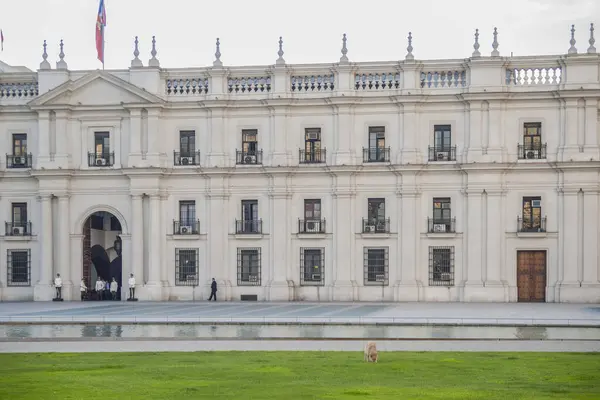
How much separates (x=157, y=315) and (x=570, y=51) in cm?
2489

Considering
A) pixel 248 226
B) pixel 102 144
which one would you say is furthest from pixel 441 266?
pixel 102 144

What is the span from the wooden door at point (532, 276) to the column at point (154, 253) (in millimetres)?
18907

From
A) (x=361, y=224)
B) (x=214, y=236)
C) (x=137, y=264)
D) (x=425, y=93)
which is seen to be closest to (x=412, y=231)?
(x=361, y=224)

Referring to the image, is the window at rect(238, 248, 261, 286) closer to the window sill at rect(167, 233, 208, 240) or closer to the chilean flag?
the window sill at rect(167, 233, 208, 240)

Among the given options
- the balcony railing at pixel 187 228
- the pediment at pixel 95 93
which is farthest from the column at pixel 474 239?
the pediment at pixel 95 93

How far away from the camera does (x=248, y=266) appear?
52.8 metres

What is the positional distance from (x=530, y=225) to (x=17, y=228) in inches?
1089

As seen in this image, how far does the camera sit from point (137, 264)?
5259 cm

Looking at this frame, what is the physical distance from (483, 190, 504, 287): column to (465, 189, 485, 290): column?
1.49 ft

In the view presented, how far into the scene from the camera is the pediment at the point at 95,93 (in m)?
52.9

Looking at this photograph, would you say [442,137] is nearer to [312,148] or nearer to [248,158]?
[312,148]

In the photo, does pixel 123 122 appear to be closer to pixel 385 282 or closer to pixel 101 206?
pixel 101 206

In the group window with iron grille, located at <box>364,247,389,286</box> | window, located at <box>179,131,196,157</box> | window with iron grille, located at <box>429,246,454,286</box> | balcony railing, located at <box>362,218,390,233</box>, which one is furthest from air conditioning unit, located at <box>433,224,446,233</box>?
window, located at <box>179,131,196,157</box>

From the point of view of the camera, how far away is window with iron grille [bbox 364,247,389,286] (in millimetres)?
51500
